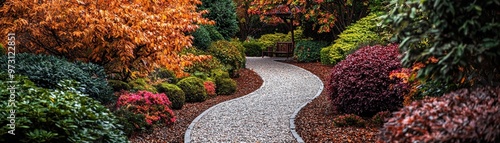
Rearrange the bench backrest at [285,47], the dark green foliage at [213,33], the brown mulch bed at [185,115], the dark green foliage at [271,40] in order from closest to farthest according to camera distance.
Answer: the brown mulch bed at [185,115] < the dark green foliage at [213,33] < the bench backrest at [285,47] < the dark green foliage at [271,40]

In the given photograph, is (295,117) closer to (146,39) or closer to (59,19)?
(146,39)

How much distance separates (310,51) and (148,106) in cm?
1396

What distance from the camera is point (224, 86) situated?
12898mm

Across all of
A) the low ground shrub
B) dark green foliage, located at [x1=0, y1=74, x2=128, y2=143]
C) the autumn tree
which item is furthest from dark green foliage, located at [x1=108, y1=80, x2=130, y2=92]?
the autumn tree

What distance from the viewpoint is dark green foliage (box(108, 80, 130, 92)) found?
9.18m

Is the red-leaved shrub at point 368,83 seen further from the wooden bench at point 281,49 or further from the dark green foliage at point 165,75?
the wooden bench at point 281,49

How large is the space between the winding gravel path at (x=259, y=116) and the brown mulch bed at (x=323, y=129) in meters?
0.20

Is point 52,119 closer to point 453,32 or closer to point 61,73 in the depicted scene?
point 61,73

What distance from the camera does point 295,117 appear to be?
28.9 feet

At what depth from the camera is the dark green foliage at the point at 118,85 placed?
9181 millimetres

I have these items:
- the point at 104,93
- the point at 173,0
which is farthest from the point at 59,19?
the point at 173,0

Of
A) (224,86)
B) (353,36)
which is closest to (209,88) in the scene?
(224,86)

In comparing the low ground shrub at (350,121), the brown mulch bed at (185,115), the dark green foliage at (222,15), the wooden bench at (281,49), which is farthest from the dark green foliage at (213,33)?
the low ground shrub at (350,121)

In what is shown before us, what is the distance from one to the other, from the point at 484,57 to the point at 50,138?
3.86m
